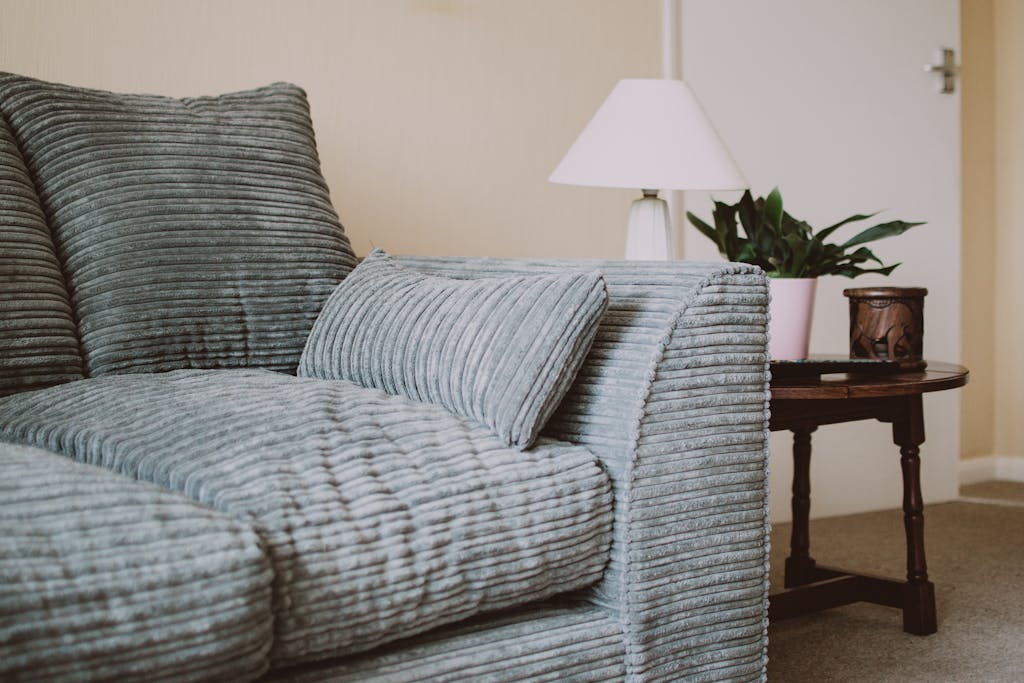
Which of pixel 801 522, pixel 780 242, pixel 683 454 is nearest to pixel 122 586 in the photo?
pixel 683 454

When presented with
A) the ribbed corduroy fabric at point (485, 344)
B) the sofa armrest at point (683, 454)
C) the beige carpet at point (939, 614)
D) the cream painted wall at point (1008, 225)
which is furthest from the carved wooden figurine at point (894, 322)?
the cream painted wall at point (1008, 225)

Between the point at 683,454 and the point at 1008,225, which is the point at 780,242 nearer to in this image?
the point at 683,454

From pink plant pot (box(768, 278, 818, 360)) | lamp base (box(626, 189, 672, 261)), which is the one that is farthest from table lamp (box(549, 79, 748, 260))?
pink plant pot (box(768, 278, 818, 360))

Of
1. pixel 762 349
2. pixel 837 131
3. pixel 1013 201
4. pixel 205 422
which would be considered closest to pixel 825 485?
pixel 837 131

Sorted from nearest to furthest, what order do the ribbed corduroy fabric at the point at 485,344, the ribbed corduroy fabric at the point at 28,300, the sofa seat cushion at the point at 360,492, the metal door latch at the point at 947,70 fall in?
1. the sofa seat cushion at the point at 360,492
2. the ribbed corduroy fabric at the point at 485,344
3. the ribbed corduroy fabric at the point at 28,300
4. the metal door latch at the point at 947,70

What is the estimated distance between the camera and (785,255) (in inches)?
66.4

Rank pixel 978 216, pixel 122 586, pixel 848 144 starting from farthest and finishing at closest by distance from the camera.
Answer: pixel 978 216
pixel 848 144
pixel 122 586

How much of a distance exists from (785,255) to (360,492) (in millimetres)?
996

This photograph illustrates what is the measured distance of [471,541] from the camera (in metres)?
0.98

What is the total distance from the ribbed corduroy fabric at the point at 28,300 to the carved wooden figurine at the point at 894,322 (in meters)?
1.30

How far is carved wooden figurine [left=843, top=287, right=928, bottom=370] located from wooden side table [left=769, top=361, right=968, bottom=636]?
54mm

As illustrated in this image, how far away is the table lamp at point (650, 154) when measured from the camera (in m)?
1.68

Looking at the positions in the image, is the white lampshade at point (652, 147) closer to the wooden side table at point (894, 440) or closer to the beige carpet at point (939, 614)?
the wooden side table at point (894, 440)

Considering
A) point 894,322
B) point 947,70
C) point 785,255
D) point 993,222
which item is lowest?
point 894,322
